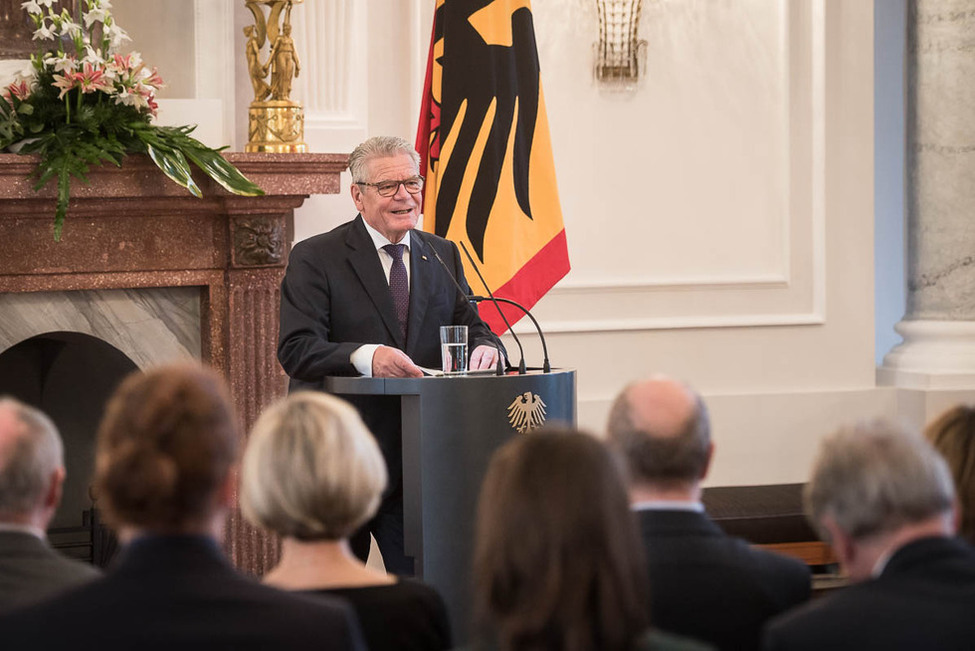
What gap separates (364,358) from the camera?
3672 millimetres

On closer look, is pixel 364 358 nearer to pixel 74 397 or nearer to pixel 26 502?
pixel 26 502

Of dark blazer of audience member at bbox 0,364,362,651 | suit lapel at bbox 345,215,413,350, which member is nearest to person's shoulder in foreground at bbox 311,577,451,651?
dark blazer of audience member at bbox 0,364,362,651

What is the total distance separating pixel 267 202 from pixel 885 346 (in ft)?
12.7

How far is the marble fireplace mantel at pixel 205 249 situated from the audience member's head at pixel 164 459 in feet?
11.4

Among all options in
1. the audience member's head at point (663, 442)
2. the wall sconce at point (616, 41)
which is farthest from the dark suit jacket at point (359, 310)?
the wall sconce at point (616, 41)

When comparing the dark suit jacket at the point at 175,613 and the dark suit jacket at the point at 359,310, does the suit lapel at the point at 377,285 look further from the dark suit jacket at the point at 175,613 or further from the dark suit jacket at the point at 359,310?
the dark suit jacket at the point at 175,613

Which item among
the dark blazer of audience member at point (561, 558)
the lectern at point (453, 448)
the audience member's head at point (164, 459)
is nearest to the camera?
the dark blazer of audience member at point (561, 558)

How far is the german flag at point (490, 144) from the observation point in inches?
210

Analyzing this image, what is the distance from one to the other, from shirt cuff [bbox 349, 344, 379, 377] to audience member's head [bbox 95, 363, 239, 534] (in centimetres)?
194

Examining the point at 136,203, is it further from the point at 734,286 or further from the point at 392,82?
the point at 734,286

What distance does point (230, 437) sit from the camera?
5.64 ft

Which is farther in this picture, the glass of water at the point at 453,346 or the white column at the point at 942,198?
the white column at the point at 942,198

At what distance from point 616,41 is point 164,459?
5.03 meters

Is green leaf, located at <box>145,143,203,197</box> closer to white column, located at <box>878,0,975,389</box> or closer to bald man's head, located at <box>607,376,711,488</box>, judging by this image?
bald man's head, located at <box>607,376,711,488</box>
